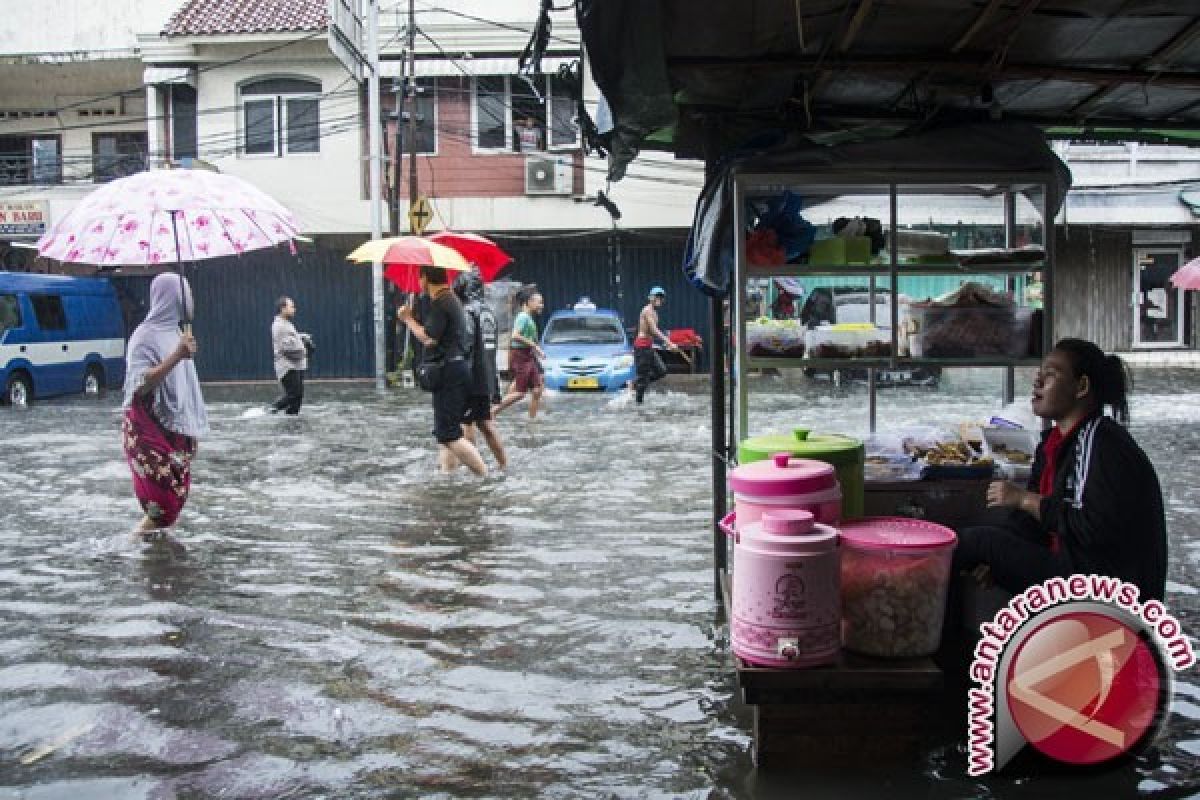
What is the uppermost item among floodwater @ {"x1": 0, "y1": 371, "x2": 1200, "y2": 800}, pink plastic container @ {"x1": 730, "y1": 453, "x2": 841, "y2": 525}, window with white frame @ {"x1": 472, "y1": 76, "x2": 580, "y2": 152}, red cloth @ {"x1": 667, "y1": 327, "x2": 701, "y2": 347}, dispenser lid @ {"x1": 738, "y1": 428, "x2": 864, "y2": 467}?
window with white frame @ {"x1": 472, "y1": 76, "x2": 580, "y2": 152}

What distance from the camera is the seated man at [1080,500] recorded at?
3.80m

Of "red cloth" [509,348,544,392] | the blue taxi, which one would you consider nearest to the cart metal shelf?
"red cloth" [509,348,544,392]

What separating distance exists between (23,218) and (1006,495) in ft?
83.9

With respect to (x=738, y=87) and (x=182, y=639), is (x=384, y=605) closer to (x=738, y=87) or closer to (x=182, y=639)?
(x=182, y=639)

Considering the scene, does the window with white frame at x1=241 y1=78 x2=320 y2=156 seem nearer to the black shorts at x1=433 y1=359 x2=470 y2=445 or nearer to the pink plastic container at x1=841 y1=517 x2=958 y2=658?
the black shorts at x1=433 y1=359 x2=470 y2=445

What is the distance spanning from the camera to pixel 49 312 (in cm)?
2050

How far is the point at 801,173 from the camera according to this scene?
4875 millimetres

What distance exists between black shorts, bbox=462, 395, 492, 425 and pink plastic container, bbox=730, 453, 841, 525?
6.56m

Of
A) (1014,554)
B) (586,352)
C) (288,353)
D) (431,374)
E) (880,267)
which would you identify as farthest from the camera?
(586,352)

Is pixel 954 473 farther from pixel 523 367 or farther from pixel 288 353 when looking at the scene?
pixel 288 353

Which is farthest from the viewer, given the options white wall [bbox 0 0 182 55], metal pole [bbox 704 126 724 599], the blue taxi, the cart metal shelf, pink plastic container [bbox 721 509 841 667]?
white wall [bbox 0 0 182 55]

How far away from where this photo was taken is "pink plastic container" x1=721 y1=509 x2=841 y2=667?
354 centimetres

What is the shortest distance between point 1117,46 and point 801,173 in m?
1.47

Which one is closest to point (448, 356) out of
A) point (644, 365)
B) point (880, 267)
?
point (880, 267)
